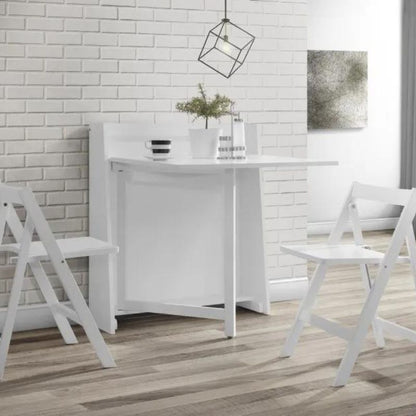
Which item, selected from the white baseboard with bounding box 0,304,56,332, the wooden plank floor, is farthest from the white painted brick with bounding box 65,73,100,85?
the wooden plank floor

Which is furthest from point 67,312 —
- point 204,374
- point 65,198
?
point 65,198

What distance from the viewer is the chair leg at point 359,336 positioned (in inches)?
134

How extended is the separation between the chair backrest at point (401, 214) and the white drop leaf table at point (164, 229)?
0.48m

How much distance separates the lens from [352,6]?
26.1 feet

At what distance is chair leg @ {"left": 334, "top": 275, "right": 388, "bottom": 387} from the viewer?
3.41 metres

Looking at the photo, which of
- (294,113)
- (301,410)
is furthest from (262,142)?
(301,410)

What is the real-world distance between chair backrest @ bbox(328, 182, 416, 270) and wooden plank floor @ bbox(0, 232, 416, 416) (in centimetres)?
50

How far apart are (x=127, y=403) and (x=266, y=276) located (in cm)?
161

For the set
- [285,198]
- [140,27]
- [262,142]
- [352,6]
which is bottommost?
[285,198]

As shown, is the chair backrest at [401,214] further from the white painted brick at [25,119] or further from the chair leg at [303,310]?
the white painted brick at [25,119]

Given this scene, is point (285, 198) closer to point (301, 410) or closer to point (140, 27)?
point (140, 27)

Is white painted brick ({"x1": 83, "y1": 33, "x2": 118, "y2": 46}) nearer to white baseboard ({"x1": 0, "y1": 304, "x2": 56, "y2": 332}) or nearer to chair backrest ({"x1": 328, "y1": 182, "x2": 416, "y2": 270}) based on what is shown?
white baseboard ({"x1": 0, "y1": 304, "x2": 56, "y2": 332})

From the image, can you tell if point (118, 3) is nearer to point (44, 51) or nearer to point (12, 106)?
point (44, 51)

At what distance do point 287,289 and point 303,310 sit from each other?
1.28m
